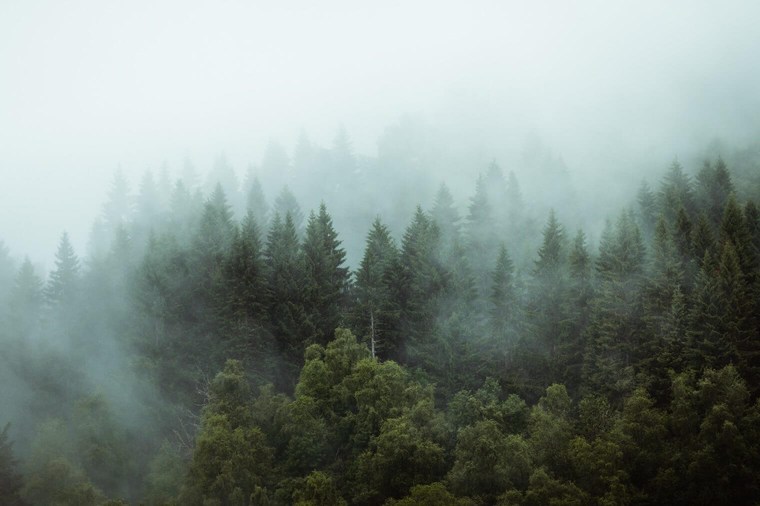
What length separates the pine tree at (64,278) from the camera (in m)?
78.7

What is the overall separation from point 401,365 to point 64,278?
150 feet

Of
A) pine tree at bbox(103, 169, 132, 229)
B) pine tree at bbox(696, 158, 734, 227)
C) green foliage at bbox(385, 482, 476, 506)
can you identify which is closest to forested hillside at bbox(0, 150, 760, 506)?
green foliage at bbox(385, 482, 476, 506)

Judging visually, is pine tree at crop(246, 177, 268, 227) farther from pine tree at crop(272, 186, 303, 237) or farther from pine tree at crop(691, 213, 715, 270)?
pine tree at crop(691, 213, 715, 270)

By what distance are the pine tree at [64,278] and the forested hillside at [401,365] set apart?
247 mm

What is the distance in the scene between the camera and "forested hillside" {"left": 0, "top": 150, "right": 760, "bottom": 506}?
151ft

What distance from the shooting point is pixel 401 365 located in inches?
2506

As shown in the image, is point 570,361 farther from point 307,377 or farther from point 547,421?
point 307,377

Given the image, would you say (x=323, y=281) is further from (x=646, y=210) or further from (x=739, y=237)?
(x=646, y=210)

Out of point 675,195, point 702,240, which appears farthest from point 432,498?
point 675,195

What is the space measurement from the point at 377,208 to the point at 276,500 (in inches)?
2573

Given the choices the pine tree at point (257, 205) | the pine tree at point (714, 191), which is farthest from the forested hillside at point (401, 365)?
the pine tree at point (257, 205)

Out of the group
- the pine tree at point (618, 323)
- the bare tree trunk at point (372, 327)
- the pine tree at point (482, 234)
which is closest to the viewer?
the pine tree at point (618, 323)

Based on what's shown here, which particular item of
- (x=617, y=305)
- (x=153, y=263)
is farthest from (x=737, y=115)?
(x=153, y=263)

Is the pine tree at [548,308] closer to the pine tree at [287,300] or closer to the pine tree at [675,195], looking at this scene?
the pine tree at [675,195]
